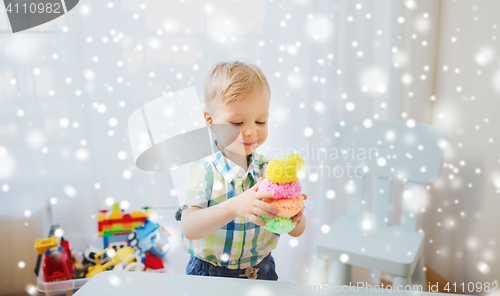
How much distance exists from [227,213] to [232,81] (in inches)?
10.3

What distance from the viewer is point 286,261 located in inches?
59.6

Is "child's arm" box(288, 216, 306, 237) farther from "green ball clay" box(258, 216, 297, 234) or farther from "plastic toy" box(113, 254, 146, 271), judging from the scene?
"plastic toy" box(113, 254, 146, 271)

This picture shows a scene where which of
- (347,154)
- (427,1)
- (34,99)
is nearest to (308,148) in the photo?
(347,154)

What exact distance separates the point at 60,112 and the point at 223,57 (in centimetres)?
68

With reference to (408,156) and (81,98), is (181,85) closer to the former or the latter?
(81,98)

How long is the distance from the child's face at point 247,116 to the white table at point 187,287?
0.27m

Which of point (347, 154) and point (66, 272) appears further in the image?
point (347, 154)

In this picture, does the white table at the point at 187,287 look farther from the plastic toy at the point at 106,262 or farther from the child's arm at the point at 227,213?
the plastic toy at the point at 106,262

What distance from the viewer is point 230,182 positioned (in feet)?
2.36

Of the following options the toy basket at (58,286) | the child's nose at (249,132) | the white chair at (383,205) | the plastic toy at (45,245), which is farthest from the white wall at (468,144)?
the plastic toy at (45,245)

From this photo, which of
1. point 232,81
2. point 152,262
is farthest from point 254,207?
point 152,262

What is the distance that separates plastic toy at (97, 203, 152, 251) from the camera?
1.26 metres

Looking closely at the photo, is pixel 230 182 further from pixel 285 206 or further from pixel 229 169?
pixel 285 206

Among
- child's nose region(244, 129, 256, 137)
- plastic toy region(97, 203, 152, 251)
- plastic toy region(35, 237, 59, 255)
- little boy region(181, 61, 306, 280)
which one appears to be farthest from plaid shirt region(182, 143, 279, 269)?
plastic toy region(35, 237, 59, 255)
